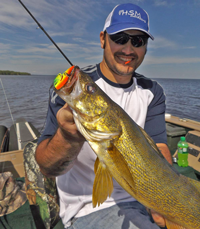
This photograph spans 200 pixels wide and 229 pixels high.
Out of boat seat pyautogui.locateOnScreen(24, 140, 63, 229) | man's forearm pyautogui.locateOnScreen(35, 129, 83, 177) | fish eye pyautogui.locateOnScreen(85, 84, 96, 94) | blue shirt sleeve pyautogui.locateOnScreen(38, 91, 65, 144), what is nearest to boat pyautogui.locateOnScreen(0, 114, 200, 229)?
boat seat pyautogui.locateOnScreen(24, 140, 63, 229)

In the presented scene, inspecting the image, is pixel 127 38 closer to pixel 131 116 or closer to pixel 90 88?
pixel 131 116

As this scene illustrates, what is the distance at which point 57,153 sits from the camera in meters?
1.83

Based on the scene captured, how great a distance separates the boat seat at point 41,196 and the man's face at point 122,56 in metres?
1.74

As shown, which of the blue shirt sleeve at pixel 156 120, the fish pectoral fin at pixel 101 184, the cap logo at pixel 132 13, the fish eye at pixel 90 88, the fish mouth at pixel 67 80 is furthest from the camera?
the blue shirt sleeve at pixel 156 120

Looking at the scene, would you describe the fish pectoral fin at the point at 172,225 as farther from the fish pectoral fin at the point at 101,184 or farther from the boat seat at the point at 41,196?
the boat seat at the point at 41,196

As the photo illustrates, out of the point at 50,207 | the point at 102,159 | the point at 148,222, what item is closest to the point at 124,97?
the point at 102,159

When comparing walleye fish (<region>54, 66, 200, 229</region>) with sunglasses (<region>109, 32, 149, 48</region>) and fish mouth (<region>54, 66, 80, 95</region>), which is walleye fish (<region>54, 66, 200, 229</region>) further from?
sunglasses (<region>109, 32, 149, 48</region>)

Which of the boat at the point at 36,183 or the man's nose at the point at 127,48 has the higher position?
the man's nose at the point at 127,48

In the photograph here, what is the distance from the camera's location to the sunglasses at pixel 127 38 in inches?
103

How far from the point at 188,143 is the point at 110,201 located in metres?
3.79

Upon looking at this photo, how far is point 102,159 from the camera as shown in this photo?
160 cm

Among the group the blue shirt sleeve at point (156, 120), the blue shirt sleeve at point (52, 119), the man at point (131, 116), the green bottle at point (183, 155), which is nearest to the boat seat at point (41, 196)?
the man at point (131, 116)

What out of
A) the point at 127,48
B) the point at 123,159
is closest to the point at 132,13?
the point at 127,48

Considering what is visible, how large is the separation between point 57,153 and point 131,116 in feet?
4.10
